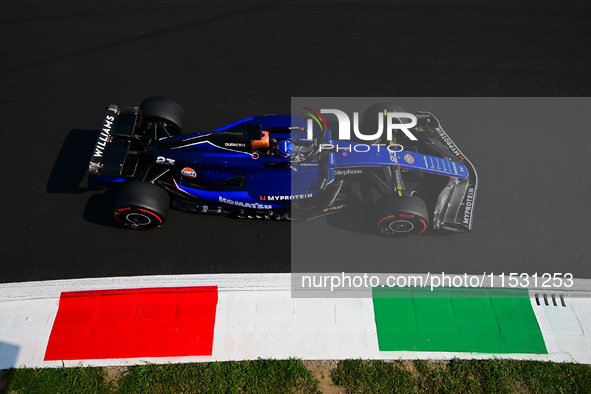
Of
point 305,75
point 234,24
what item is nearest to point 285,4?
point 234,24

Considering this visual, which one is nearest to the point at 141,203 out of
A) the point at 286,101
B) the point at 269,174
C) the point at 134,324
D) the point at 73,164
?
the point at 134,324

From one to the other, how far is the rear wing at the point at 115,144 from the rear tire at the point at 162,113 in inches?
9.2

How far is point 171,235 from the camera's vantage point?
6.55 m

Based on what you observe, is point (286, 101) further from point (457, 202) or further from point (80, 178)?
point (80, 178)

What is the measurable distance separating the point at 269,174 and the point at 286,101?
8.84 ft

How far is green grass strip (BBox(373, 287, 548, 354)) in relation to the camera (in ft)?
18.5

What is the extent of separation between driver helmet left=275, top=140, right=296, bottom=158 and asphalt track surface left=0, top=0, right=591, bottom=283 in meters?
1.41

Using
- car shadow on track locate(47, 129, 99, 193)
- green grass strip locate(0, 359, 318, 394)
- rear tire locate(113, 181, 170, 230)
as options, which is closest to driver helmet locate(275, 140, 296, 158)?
rear tire locate(113, 181, 170, 230)

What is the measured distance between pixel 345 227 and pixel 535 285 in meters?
3.14

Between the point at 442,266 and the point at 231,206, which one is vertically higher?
the point at 231,206

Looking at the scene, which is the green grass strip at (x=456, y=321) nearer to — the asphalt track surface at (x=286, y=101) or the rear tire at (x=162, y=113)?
the asphalt track surface at (x=286, y=101)

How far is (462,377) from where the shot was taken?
5383mm

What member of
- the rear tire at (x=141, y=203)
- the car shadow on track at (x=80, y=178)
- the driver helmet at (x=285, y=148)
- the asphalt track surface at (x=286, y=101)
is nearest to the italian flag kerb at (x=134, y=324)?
the asphalt track surface at (x=286, y=101)

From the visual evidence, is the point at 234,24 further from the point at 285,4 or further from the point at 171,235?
the point at 171,235
